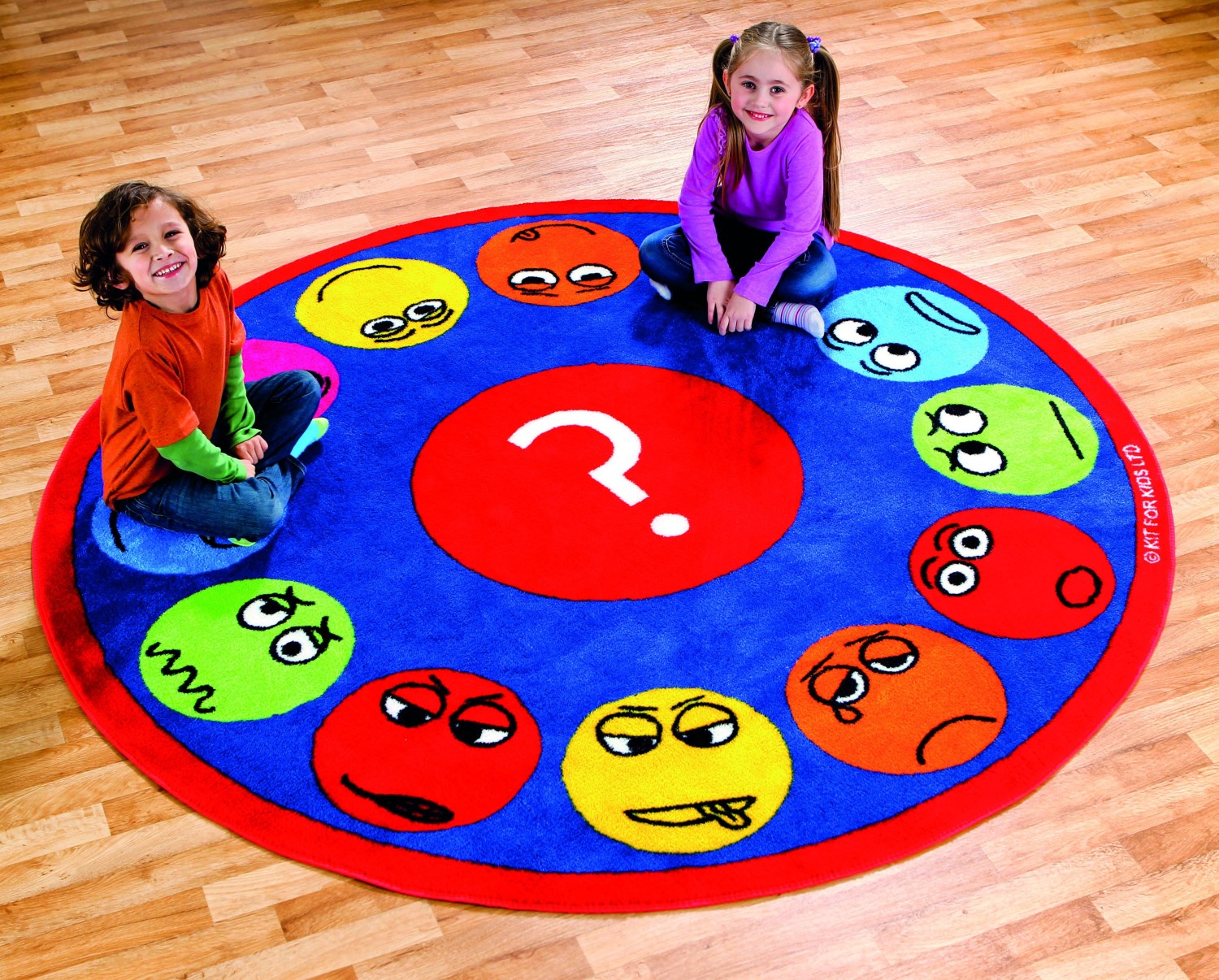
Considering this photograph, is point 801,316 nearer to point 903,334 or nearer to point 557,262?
point 903,334

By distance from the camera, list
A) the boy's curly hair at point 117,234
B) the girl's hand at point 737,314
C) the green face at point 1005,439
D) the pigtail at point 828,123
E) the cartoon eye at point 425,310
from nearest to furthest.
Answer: the boy's curly hair at point 117,234 < the green face at point 1005,439 < the pigtail at point 828,123 < the girl's hand at point 737,314 < the cartoon eye at point 425,310

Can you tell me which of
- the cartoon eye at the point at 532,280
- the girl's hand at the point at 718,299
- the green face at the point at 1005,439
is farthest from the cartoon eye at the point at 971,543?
the cartoon eye at the point at 532,280

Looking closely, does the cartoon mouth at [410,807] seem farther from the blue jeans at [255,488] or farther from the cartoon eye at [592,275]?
the cartoon eye at [592,275]

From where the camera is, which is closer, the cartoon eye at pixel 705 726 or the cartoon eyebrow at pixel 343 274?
the cartoon eye at pixel 705 726

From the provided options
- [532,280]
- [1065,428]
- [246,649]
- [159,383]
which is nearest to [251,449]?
[159,383]

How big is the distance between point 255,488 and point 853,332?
47.3 inches

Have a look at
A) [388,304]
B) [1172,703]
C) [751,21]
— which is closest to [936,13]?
[751,21]

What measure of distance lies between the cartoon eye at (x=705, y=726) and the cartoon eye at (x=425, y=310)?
3.63ft

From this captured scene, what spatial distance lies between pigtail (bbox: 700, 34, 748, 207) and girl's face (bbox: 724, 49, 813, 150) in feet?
0.05

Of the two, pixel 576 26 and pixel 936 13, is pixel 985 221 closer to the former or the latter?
pixel 936 13

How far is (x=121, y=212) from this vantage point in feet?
6.29

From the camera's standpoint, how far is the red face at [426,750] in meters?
1.81

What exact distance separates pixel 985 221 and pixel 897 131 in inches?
17.5

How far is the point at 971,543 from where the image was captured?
2.17 m
